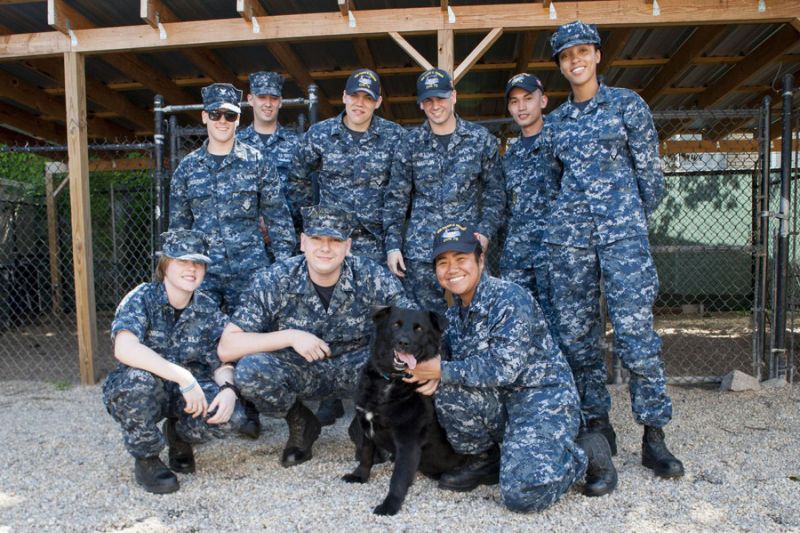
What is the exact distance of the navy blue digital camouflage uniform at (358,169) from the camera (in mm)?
4242

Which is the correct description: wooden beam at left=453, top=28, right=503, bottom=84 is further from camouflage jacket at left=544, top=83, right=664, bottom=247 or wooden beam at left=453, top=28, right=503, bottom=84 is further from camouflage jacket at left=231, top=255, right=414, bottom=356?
camouflage jacket at left=231, top=255, right=414, bottom=356

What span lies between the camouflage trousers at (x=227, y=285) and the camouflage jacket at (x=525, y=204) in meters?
1.65

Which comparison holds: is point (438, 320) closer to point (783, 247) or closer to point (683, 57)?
point (783, 247)

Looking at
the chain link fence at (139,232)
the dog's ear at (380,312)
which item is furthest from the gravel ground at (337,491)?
the chain link fence at (139,232)

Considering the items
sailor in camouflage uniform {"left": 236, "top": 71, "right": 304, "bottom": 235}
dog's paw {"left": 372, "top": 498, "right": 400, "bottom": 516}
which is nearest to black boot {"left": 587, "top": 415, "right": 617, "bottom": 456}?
dog's paw {"left": 372, "top": 498, "right": 400, "bottom": 516}

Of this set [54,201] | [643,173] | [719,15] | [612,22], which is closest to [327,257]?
[643,173]

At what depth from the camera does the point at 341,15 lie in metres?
→ 4.94

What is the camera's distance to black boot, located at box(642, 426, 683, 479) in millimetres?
3188

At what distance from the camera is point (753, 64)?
661 cm

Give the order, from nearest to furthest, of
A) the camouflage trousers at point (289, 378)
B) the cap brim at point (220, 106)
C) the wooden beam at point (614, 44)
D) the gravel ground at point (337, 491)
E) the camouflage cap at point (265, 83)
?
A: the gravel ground at point (337, 491)
the camouflage trousers at point (289, 378)
the cap brim at point (220, 106)
the camouflage cap at point (265, 83)
the wooden beam at point (614, 44)

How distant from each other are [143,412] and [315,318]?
1.02 metres

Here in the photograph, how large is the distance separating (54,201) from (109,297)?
1.77 meters

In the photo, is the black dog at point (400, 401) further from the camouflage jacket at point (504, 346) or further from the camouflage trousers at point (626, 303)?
the camouflage trousers at point (626, 303)

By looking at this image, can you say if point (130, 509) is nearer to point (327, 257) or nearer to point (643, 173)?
point (327, 257)
